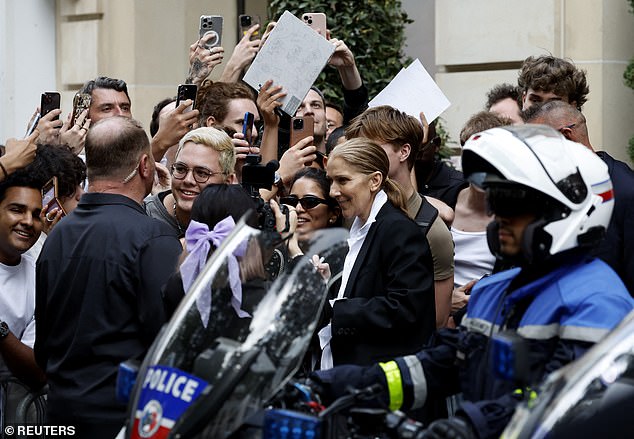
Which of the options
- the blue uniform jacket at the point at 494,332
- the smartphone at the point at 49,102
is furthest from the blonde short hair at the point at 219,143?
the blue uniform jacket at the point at 494,332

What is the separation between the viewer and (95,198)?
5016 millimetres

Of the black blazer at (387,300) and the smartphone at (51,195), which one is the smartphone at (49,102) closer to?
the smartphone at (51,195)

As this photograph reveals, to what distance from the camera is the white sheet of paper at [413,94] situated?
6.98 m

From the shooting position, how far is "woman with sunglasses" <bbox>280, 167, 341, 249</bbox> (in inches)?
241

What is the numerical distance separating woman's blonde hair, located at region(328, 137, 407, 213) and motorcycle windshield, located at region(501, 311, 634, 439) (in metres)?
2.78

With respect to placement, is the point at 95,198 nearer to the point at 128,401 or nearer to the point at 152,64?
the point at 128,401

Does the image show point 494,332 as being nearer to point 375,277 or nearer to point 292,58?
point 375,277

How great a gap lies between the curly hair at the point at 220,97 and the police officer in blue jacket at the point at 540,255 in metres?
3.43

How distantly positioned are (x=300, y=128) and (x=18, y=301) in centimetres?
183

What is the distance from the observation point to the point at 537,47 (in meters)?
8.94

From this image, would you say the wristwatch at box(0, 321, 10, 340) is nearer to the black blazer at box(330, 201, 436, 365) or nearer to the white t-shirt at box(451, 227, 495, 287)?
the black blazer at box(330, 201, 436, 365)

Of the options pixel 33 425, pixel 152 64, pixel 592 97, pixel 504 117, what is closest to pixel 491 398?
pixel 33 425

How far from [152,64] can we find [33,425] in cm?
583

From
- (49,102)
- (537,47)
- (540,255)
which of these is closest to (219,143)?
(49,102)
